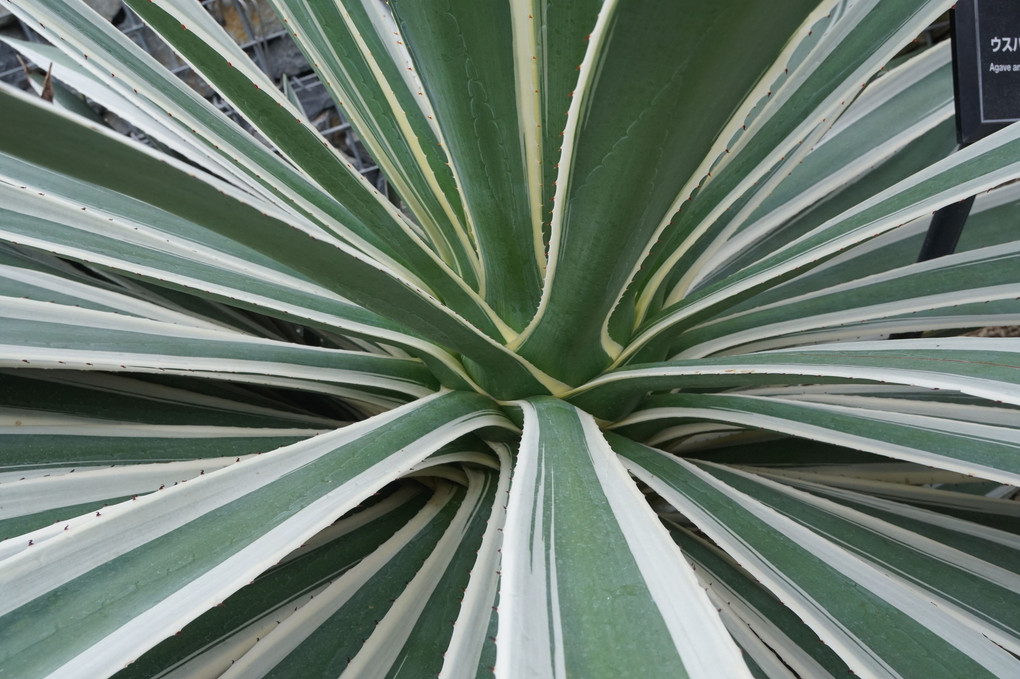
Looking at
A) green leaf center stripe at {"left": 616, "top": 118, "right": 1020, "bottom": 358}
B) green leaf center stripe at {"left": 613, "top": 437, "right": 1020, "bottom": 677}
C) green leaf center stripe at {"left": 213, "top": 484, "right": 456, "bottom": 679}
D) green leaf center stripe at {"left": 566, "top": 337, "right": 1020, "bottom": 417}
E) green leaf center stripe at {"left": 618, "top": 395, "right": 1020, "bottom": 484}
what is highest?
green leaf center stripe at {"left": 616, "top": 118, "right": 1020, "bottom": 358}

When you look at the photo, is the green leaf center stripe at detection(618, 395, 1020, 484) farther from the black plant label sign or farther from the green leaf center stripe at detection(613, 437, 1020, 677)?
the black plant label sign

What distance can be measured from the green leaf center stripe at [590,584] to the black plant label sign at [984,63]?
0.59 metres

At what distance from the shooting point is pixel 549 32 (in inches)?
21.1

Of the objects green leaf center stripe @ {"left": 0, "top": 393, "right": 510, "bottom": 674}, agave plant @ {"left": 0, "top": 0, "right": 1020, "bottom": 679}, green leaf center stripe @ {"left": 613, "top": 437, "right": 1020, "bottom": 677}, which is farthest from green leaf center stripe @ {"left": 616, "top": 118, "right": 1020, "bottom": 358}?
green leaf center stripe @ {"left": 0, "top": 393, "right": 510, "bottom": 674}

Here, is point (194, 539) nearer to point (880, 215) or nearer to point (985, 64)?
point (880, 215)

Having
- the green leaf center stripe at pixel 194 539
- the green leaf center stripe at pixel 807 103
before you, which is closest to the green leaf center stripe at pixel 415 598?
the green leaf center stripe at pixel 194 539

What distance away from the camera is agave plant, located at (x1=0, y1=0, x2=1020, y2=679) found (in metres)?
0.36

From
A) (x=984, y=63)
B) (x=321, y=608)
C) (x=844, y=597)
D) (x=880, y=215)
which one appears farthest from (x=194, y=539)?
(x=984, y=63)

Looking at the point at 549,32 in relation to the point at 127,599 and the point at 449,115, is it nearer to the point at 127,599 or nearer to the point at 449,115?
the point at 449,115

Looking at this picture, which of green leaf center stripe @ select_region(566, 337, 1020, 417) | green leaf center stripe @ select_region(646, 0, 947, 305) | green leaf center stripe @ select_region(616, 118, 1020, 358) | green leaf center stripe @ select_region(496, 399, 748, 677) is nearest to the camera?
green leaf center stripe @ select_region(496, 399, 748, 677)

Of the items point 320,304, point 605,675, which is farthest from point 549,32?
point 605,675

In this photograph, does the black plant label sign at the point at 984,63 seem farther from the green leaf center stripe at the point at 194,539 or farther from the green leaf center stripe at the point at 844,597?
the green leaf center stripe at the point at 194,539

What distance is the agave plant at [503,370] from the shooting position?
0.36 m

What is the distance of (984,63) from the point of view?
2.56ft
